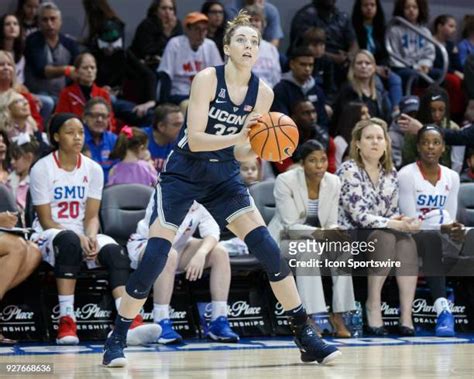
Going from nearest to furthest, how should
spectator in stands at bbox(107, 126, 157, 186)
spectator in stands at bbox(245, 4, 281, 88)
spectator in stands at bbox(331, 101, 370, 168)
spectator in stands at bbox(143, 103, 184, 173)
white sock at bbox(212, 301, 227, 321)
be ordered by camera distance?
white sock at bbox(212, 301, 227, 321), spectator in stands at bbox(107, 126, 157, 186), spectator in stands at bbox(143, 103, 184, 173), spectator in stands at bbox(331, 101, 370, 168), spectator in stands at bbox(245, 4, 281, 88)

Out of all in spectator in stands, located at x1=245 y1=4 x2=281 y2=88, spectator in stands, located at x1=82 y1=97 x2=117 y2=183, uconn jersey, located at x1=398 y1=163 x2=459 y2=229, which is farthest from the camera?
spectator in stands, located at x1=245 y1=4 x2=281 y2=88

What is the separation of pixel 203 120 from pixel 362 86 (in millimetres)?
5320

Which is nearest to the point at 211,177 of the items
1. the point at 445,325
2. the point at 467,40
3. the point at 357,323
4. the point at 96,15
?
the point at 357,323

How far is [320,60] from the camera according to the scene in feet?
41.7

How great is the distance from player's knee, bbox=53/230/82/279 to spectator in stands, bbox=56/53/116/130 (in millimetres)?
2852

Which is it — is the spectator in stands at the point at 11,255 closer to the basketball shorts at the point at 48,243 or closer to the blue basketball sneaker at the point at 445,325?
the basketball shorts at the point at 48,243

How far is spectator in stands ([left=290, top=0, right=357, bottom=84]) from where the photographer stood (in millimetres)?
12867

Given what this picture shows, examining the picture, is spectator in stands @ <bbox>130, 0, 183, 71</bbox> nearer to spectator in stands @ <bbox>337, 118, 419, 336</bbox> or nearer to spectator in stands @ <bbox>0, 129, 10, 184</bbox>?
spectator in stands @ <bbox>0, 129, 10, 184</bbox>

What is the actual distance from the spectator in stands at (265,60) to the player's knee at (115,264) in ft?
13.6

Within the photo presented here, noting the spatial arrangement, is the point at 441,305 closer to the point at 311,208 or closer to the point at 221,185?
the point at 311,208

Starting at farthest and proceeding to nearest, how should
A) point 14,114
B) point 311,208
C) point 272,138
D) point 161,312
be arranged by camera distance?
1. point 14,114
2. point 311,208
3. point 161,312
4. point 272,138

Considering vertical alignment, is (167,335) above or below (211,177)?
below

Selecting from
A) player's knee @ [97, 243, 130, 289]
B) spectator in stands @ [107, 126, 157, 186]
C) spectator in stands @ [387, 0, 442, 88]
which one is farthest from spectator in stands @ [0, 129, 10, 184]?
spectator in stands @ [387, 0, 442, 88]

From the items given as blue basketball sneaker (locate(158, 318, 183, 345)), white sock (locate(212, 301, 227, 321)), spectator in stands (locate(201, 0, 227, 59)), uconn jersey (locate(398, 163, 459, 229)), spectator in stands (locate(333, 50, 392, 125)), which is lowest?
blue basketball sneaker (locate(158, 318, 183, 345))
